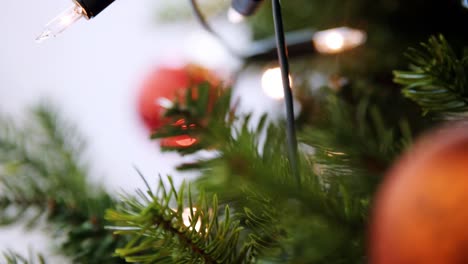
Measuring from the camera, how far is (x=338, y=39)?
0.51 metres

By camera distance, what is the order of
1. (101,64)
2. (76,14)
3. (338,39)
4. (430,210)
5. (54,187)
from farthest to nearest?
(101,64) < (338,39) < (54,187) < (76,14) < (430,210)

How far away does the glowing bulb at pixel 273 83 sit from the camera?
1.86ft

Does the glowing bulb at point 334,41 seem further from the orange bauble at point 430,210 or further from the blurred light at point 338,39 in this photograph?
the orange bauble at point 430,210

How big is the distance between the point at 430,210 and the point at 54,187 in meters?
0.33

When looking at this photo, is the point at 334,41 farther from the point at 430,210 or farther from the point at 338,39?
the point at 430,210

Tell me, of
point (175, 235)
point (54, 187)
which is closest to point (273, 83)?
point (54, 187)

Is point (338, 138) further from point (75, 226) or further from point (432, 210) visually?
point (75, 226)

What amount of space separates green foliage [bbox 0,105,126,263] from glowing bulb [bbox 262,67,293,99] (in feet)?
0.72

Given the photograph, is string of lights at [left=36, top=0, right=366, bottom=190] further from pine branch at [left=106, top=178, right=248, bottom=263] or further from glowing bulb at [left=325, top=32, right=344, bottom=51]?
pine branch at [left=106, top=178, right=248, bottom=263]

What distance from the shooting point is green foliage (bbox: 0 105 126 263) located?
1.09ft

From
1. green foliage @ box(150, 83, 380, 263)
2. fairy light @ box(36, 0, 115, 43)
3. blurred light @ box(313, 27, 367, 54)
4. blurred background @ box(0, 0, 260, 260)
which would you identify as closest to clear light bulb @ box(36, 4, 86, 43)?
fairy light @ box(36, 0, 115, 43)

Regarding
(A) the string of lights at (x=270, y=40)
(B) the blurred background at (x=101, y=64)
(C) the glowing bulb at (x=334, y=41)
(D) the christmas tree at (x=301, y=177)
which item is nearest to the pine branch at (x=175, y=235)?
(D) the christmas tree at (x=301, y=177)

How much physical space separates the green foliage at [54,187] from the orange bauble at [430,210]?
0.22 metres

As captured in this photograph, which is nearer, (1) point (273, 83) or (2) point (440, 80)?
(2) point (440, 80)
